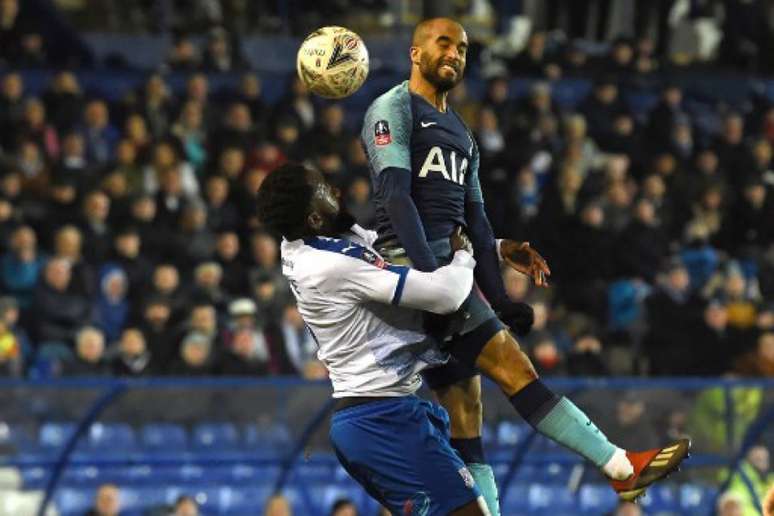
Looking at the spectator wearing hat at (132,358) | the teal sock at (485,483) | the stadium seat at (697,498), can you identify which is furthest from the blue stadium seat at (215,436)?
the teal sock at (485,483)

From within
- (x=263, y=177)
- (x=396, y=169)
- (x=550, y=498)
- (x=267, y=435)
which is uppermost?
(x=396, y=169)

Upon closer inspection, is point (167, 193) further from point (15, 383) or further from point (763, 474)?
point (763, 474)

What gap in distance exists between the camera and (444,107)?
7082 mm

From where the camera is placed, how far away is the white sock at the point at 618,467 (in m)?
6.75

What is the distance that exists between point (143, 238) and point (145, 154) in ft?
3.27

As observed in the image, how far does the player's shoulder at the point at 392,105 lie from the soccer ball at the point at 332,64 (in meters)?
0.11

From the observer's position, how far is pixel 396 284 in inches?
257

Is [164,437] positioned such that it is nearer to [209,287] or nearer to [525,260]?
[209,287]

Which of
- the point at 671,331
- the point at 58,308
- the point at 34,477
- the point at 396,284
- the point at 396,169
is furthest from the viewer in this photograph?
the point at 671,331

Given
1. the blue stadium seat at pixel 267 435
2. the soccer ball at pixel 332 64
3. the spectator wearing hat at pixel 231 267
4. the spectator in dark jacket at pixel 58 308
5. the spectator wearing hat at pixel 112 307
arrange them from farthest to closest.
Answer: the spectator wearing hat at pixel 231 267
the spectator wearing hat at pixel 112 307
the spectator in dark jacket at pixel 58 308
the blue stadium seat at pixel 267 435
the soccer ball at pixel 332 64

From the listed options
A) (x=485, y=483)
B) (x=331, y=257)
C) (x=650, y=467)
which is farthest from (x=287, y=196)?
(x=650, y=467)

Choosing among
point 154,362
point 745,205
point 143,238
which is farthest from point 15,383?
point 745,205

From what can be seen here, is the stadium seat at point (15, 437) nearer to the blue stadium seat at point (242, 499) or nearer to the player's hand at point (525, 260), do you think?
the blue stadium seat at point (242, 499)

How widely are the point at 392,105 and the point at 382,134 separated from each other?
0.12 meters
